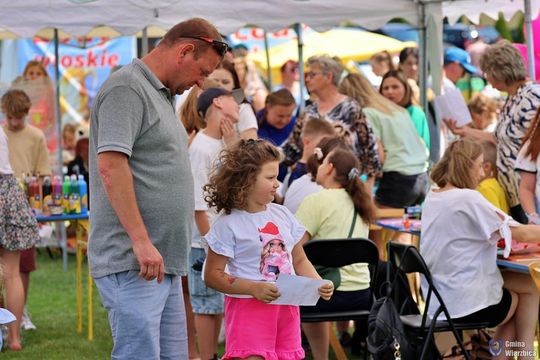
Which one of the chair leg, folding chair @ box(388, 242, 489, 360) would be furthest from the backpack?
the chair leg

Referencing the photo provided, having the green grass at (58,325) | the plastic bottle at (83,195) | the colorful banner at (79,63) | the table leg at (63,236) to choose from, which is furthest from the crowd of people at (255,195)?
the colorful banner at (79,63)

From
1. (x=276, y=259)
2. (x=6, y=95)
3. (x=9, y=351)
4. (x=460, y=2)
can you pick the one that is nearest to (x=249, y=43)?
(x=460, y=2)

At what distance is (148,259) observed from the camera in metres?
3.45

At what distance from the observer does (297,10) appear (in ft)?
27.3

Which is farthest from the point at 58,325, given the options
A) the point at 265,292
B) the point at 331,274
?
the point at 265,292

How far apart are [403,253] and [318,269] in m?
0.47

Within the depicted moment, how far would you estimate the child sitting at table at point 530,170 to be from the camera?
19.9 ft

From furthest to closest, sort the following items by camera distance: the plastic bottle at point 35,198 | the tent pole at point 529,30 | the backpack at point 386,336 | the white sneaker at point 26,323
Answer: the tent pole at point 529,30
the white sneaker at point 26,323
the plastic bottle at point 35,198
the backpack at point 386,336

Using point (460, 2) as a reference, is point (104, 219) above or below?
below

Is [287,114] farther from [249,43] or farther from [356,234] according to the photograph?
[249,43]

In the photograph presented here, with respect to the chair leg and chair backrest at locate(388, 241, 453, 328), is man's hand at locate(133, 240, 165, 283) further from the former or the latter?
the chair leg

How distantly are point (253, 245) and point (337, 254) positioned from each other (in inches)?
49.0

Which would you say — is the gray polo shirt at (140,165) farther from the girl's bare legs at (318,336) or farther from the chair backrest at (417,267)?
the girl's bare legs at (318,336)

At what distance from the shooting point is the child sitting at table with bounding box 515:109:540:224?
19.9 feet
